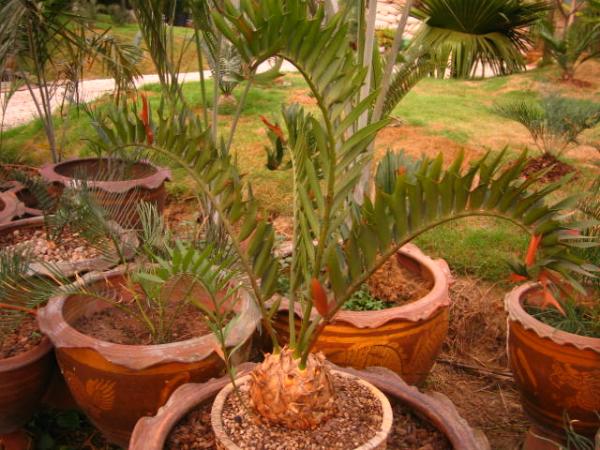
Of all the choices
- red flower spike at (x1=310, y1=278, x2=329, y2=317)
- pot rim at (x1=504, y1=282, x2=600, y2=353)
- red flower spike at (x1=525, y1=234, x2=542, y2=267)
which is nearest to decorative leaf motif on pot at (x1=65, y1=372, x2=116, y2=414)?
red flower spike at (x1=310, y1=278, x2=329, y2=317)

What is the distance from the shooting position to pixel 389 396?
2.04 meters

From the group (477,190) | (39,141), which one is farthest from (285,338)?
(39,141)

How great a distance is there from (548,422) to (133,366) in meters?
1.61

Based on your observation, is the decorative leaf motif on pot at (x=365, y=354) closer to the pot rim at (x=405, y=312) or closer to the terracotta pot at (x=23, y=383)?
the pot rim at (x=405, y=312)

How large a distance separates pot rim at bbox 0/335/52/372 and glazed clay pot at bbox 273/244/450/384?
87 cm

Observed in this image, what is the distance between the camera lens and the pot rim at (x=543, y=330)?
89.7 inches

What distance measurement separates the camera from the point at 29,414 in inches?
96.6

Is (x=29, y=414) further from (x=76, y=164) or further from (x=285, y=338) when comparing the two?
(x=76, y=164)

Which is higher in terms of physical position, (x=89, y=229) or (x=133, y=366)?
(x=89, y=229)

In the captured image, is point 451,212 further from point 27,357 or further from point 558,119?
point 558,119

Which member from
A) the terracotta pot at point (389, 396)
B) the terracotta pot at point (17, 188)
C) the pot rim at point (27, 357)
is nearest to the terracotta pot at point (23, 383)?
the pot rim at point (27, 357)

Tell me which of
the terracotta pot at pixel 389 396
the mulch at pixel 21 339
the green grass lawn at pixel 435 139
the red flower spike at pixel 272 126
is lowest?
the green grass lawn at pixel 435 139

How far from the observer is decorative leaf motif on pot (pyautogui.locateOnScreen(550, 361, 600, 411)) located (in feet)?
7.53

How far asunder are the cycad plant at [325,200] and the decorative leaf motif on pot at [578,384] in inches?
39.3
